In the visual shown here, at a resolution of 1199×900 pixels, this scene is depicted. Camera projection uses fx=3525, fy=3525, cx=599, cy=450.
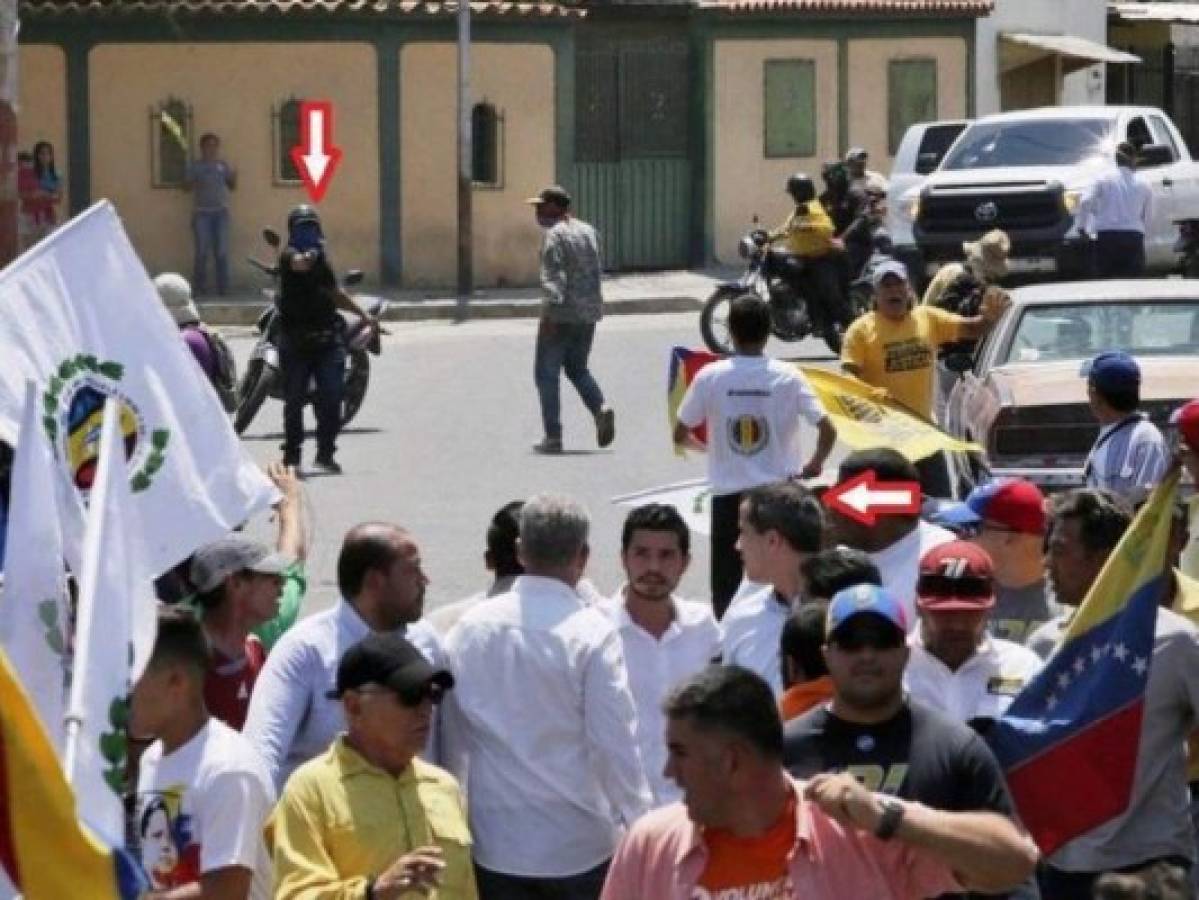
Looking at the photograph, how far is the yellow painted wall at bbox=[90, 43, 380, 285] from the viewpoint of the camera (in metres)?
36.8

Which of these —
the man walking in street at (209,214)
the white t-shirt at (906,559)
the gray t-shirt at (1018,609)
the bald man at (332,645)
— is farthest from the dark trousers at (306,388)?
the man walking in street at (209,214)

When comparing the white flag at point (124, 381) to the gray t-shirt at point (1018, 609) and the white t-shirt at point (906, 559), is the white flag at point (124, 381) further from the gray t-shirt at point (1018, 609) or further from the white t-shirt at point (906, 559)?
the gray t-shirt at point (1018, 609)

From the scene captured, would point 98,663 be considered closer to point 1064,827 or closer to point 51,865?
point 51,865

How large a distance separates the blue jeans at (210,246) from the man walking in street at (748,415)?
23.0m

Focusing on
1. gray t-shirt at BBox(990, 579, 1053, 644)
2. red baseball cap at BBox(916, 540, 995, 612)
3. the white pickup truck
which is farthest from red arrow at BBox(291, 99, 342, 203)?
red baseball cap at BBox(916, 540, 995, 612)

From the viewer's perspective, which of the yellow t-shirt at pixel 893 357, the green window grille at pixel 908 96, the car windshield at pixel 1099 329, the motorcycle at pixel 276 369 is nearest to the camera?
the yellow t-shirt at pixel 893 357

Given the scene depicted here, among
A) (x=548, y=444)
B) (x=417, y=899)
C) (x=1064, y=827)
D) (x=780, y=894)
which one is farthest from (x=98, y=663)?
(x=548, y=444)

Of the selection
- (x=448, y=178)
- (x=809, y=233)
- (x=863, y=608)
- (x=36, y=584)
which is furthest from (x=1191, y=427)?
(x=448, y=178)

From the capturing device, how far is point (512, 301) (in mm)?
35500

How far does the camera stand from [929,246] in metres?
30.8

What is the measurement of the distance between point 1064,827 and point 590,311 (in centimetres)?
1530

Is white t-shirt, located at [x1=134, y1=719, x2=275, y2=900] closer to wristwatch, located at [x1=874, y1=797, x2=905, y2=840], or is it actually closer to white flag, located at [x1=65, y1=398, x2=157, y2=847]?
white flag, located at [x1=65, y1=398, x2=157, y2=847]

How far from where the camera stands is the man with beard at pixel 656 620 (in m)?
9.09

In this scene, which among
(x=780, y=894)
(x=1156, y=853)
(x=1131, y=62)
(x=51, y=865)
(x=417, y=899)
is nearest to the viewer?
(x=51, y=865)
